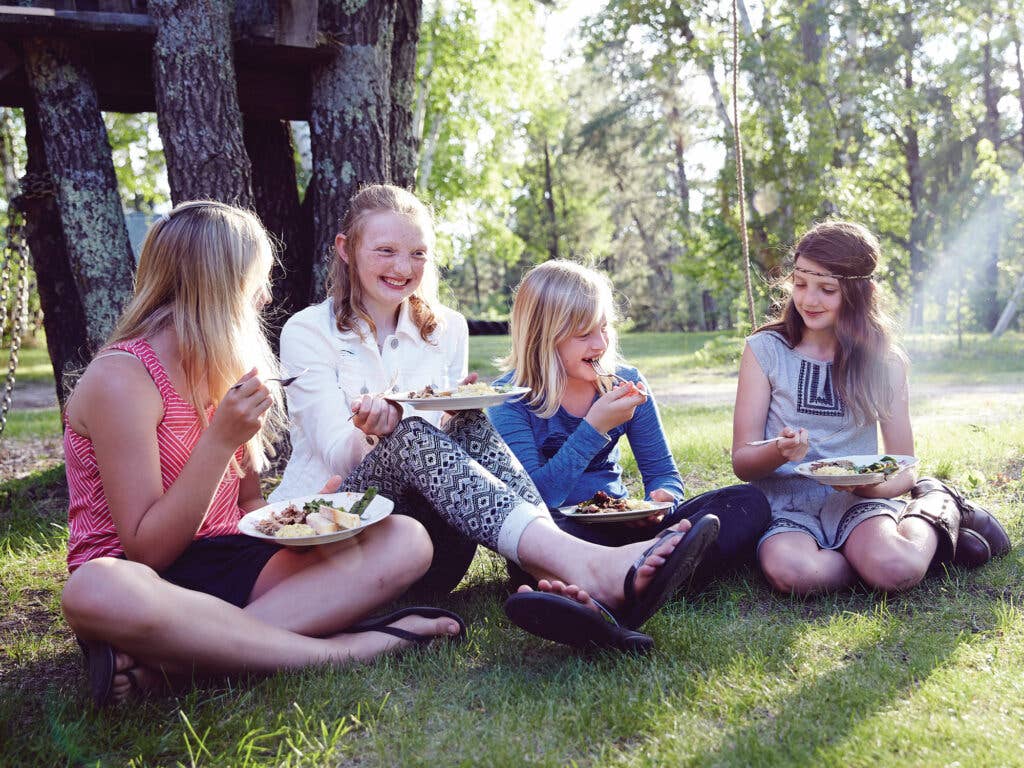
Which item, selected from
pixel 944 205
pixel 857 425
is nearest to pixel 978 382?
pixel 857 425

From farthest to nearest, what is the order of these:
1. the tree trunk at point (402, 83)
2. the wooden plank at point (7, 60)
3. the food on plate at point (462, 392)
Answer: the tree trunk at point (402, 83) → the wooden plank at point (7, 60) → the food on plate at point (462, 392)

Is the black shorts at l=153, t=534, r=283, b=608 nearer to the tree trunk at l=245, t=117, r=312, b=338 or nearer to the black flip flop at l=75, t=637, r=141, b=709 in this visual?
the black flip flop at l=75, t=637, r=141, b=709

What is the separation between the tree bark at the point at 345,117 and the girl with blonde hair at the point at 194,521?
5.99 feet

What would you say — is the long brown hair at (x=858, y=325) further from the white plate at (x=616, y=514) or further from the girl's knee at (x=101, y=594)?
the girl's knee at (x=101, y=594)

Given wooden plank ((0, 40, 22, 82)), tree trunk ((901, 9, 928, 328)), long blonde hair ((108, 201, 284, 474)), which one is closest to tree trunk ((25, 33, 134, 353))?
wooden plank ((0, 40, 22, 82))

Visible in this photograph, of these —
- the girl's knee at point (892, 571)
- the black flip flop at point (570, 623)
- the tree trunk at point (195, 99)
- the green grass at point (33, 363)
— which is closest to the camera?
the black flip flop at point (570, 623)

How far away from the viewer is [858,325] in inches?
125

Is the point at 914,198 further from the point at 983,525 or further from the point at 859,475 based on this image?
the point at 859,475

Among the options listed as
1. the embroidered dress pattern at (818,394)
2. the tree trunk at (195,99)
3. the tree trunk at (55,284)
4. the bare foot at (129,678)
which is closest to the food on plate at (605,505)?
the embroidered dress pattern at (818,394)

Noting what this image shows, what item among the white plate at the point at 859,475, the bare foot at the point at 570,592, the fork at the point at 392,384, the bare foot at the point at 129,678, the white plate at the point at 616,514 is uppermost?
the fork at the point at 392,384

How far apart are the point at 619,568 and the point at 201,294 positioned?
1284 millimetres

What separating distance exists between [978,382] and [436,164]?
1135 centimetres

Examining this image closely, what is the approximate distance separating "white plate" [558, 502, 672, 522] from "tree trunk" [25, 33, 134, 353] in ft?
8.12

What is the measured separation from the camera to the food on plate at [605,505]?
2.82 metres
